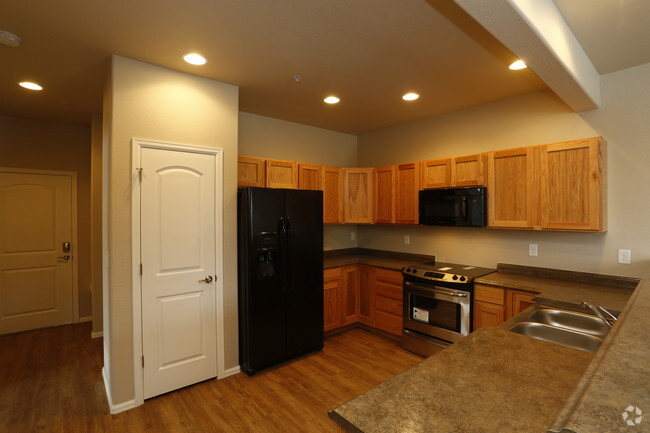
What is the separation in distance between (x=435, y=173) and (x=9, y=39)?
3.74m

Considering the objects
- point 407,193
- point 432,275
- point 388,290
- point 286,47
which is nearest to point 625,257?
point 432,275

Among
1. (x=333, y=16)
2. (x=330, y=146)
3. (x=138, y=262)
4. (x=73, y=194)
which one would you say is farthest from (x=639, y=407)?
(x=73, y=194)

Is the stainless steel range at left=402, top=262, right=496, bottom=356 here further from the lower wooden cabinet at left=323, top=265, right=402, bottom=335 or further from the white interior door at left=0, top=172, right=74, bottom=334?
the white interior door at left=0, top=172, right=74, bottom=334

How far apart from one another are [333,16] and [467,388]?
206 cm

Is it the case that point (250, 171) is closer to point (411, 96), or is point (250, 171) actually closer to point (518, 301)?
point (411, 96)

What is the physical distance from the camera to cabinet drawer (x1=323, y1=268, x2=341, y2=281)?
12.7ft

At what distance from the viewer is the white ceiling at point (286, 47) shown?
1.90 m

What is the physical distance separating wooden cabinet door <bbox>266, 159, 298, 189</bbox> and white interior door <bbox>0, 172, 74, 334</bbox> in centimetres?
298

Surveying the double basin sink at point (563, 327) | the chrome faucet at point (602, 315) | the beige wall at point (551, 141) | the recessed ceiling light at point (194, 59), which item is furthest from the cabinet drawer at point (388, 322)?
the recessed ceiling light at point (194, 59)

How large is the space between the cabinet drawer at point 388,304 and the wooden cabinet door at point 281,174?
5.63 feet

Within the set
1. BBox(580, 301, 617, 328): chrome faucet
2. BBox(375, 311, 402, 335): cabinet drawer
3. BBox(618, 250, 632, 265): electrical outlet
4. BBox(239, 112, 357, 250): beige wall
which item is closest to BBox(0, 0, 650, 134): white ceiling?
BBox(239, 112, 357, 250): beige wall

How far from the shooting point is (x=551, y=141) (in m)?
3.07

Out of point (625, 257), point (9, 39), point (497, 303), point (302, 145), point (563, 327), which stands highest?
point (9, 39)

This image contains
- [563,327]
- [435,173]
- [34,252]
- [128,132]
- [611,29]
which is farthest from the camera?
[34,252]
